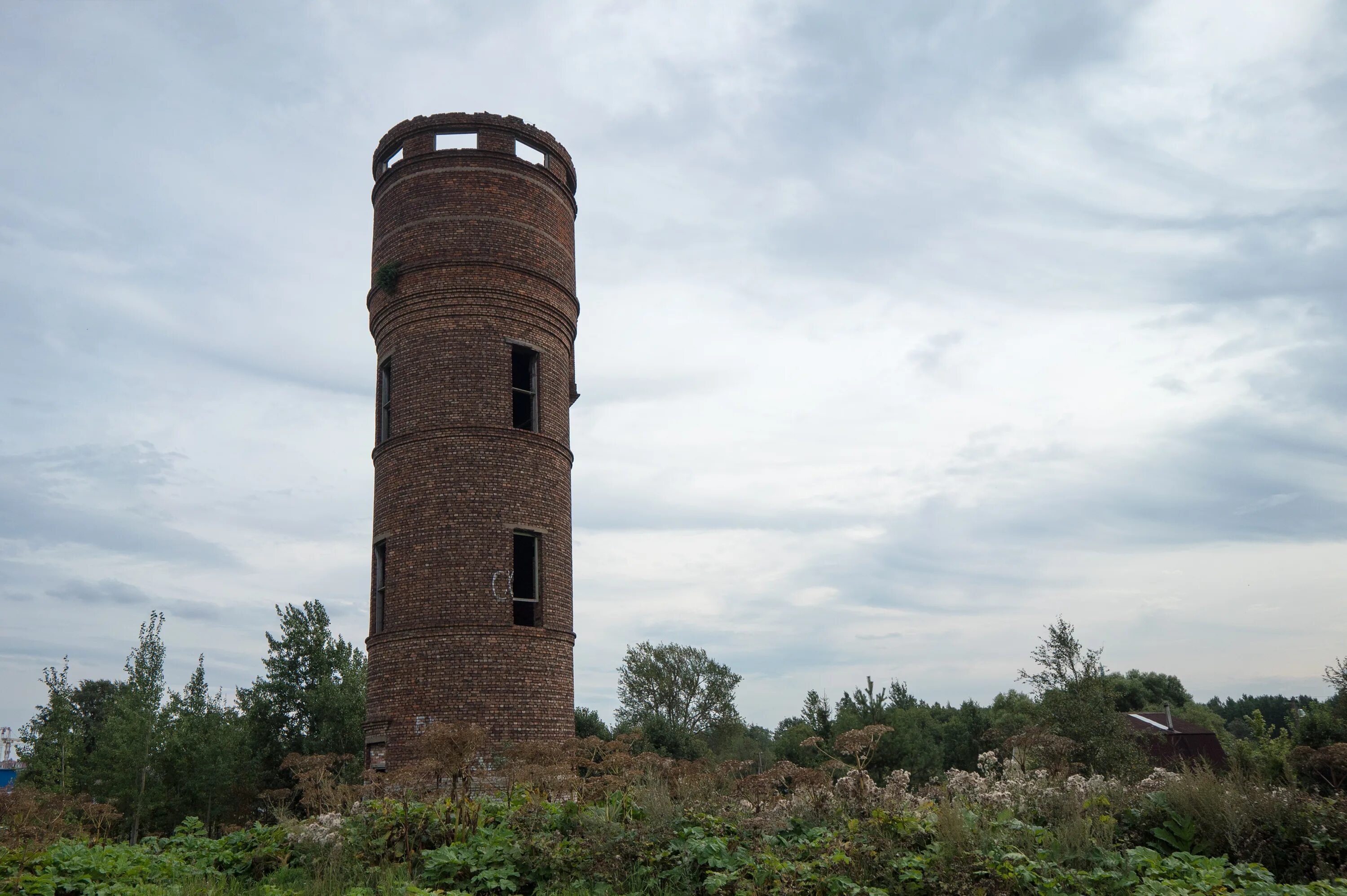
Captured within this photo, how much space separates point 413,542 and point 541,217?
673 cm

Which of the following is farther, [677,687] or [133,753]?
[677,687]

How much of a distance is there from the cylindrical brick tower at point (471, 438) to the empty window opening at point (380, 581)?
40mm

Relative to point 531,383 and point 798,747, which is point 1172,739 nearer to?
point 798,747

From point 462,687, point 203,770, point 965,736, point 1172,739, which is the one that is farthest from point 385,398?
point 965,736

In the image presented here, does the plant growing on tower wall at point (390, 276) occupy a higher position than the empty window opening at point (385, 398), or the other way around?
the plant growing on tower wall at point (390, 276)

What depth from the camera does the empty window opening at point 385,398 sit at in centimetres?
1781

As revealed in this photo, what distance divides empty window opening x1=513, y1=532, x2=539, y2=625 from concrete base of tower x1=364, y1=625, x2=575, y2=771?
2.75 ft

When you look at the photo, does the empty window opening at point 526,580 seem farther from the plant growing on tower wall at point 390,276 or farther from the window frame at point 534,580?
the plant growing on tower wall at point 390,276

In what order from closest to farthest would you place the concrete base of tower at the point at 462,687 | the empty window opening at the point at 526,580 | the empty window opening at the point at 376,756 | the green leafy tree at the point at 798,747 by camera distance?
the concrete base of tower at the point at 462,687 → the empty window opening at the point at 376,756 → the empty window opening at the point at 526,580 → the green leafy tree at the point at 798,747

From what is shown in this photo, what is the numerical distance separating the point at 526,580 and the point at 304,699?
7.71 meters

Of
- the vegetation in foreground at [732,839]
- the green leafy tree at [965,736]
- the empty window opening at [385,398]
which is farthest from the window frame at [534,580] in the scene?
the green leafy tree at [965,736]

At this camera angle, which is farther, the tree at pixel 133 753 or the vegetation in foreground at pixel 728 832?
the tree at pixel 133 753

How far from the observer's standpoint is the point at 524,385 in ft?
62.5

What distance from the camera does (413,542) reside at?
16.5 metres
